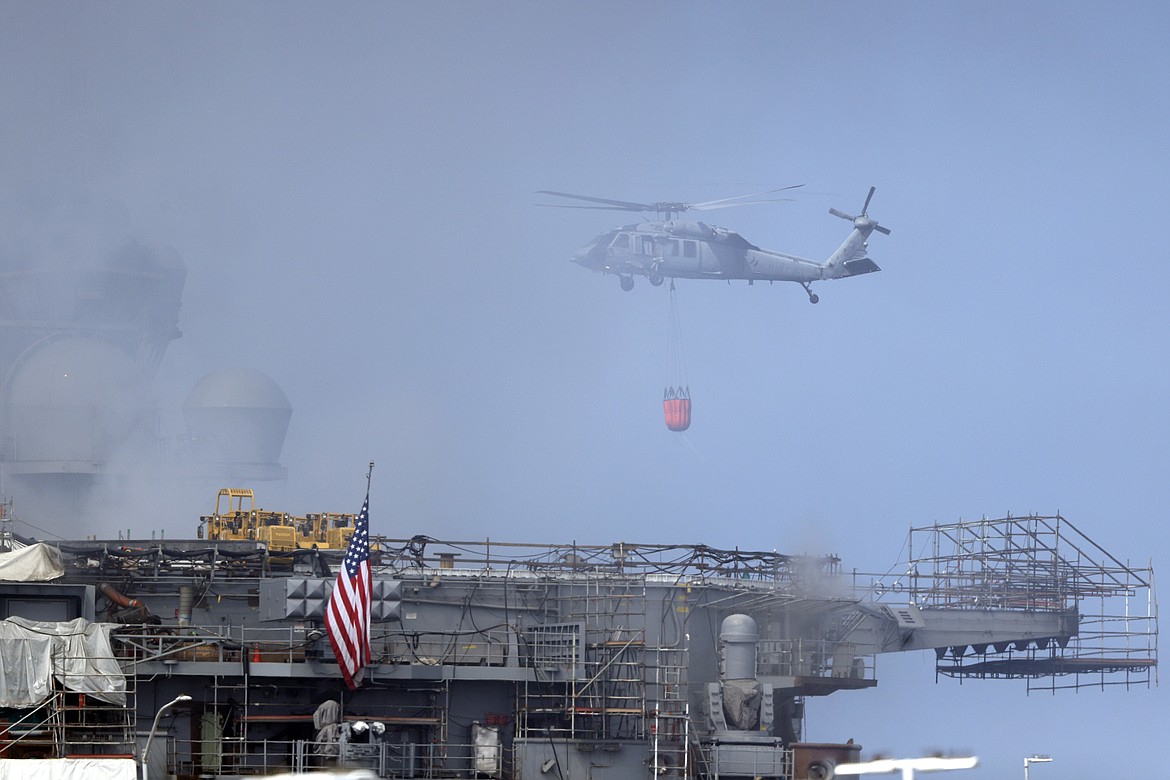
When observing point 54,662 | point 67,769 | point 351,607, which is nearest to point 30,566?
point 54,662

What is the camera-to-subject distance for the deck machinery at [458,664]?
166 ft

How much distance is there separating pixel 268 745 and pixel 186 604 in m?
4.98

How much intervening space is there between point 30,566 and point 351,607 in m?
9.65

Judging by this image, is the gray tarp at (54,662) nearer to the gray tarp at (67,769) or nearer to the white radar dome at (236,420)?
the gray tarp at (67,769)

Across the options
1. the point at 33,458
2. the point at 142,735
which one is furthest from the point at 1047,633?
the point at 33,458

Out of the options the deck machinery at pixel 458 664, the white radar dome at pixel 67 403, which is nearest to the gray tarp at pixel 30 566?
the deck machinery at pixel 458 664

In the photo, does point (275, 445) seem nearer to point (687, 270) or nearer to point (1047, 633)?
point (687, 270)

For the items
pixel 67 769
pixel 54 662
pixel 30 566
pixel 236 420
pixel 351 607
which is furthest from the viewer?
pixel 236 420

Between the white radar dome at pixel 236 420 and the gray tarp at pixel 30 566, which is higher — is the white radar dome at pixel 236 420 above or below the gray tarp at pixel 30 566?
above

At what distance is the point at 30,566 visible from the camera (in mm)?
50688

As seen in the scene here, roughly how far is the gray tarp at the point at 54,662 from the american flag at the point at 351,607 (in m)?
6.23

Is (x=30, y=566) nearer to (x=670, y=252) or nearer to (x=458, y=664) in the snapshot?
(x=458, y=664)

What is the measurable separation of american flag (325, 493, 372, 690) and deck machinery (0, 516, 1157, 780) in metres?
2.27

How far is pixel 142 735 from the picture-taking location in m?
49.1
